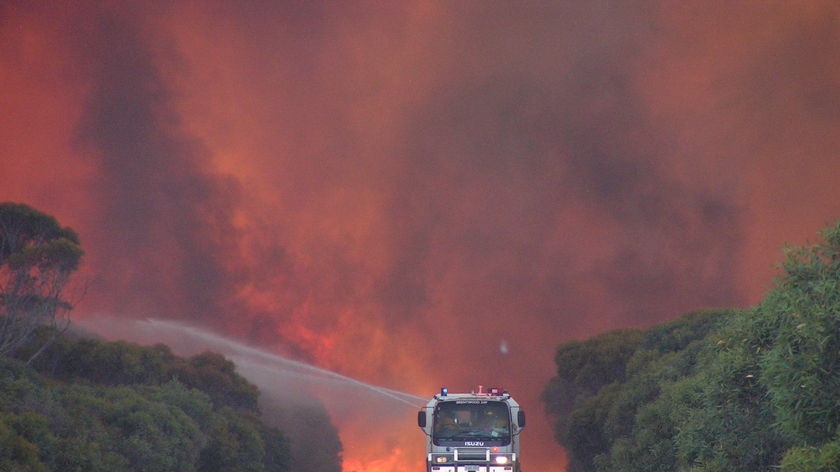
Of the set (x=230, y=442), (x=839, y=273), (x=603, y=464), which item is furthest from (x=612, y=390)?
(x=839, y=273)

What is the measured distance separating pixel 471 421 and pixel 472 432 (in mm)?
380

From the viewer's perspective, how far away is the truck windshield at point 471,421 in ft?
102

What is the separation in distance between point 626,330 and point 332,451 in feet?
87.7

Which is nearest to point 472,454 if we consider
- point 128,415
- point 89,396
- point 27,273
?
point 128,415

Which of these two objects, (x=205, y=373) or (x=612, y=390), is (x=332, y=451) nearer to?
(x=205, y=373)

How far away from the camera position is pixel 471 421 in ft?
103

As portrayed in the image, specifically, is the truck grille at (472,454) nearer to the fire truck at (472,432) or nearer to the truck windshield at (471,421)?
the fire truck at (472,432)

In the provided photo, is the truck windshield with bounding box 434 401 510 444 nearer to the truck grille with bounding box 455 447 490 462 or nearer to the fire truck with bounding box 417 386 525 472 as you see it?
the fire truck with bounding box 417 386 525 472

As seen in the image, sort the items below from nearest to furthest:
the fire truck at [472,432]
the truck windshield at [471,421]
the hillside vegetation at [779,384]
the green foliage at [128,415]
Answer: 1. the hillside vegetation at [779,384]
2. the fire truck at [472,432]
3. the truck windshield at [471,421]
4. the green foliage at [128,415]

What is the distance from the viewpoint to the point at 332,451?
3076 inches

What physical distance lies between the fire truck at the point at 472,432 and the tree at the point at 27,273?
2636 centimetres

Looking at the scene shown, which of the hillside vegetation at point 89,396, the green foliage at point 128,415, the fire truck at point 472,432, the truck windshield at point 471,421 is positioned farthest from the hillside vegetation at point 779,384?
the hillside vegetation at point 89,396

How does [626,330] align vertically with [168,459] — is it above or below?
above

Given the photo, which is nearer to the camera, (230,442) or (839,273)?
(839,273)
